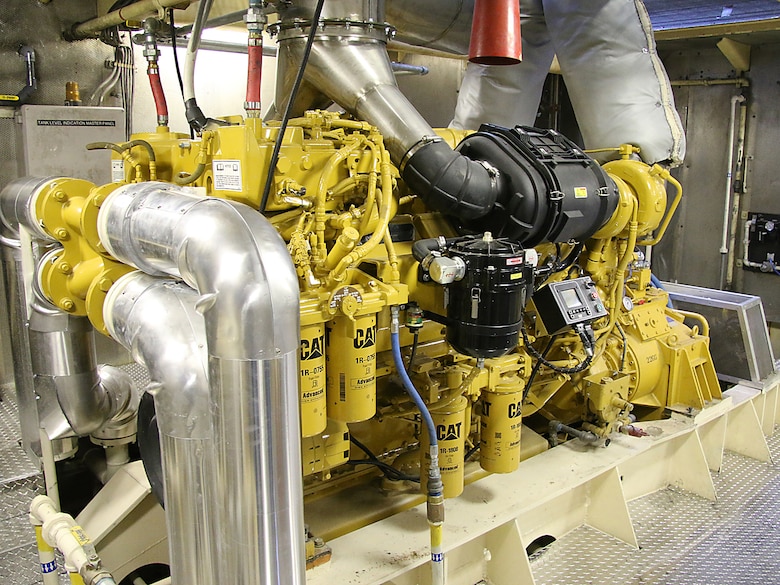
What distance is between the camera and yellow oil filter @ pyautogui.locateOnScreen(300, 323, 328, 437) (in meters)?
1.93

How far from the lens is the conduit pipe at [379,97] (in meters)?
2.38

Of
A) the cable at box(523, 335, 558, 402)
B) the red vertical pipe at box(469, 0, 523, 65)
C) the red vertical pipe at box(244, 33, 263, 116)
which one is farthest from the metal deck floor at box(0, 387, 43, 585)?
the red vertical pipe at box(469, 0, 523, 65)

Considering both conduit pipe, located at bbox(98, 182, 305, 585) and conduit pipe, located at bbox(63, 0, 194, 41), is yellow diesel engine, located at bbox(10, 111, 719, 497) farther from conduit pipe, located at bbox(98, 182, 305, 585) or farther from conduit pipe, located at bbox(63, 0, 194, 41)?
conduit pipe, located at bbox(63, 0, 194, 41)

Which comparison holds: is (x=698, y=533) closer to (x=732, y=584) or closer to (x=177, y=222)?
(x=732, y=584)

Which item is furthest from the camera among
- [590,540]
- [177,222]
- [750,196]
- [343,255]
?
[750,196]

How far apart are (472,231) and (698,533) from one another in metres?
1.62

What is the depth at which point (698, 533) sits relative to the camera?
2.97 m

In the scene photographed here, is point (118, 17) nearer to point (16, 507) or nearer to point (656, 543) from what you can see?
point (16, 507)

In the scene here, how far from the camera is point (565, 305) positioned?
8.97 ft

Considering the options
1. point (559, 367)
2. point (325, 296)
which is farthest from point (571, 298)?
point (325, 296)

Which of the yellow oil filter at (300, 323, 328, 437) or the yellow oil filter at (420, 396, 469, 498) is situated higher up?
the yellow oil filter at (300, 323, 328, 437)

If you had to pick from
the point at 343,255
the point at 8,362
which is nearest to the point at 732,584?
the point at 343,255

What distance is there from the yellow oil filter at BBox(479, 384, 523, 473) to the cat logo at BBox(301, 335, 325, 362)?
883 millimetres

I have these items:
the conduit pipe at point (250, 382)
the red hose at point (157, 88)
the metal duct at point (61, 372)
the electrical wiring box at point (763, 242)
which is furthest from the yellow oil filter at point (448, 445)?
the electrical wiring box at point (763, 242)
